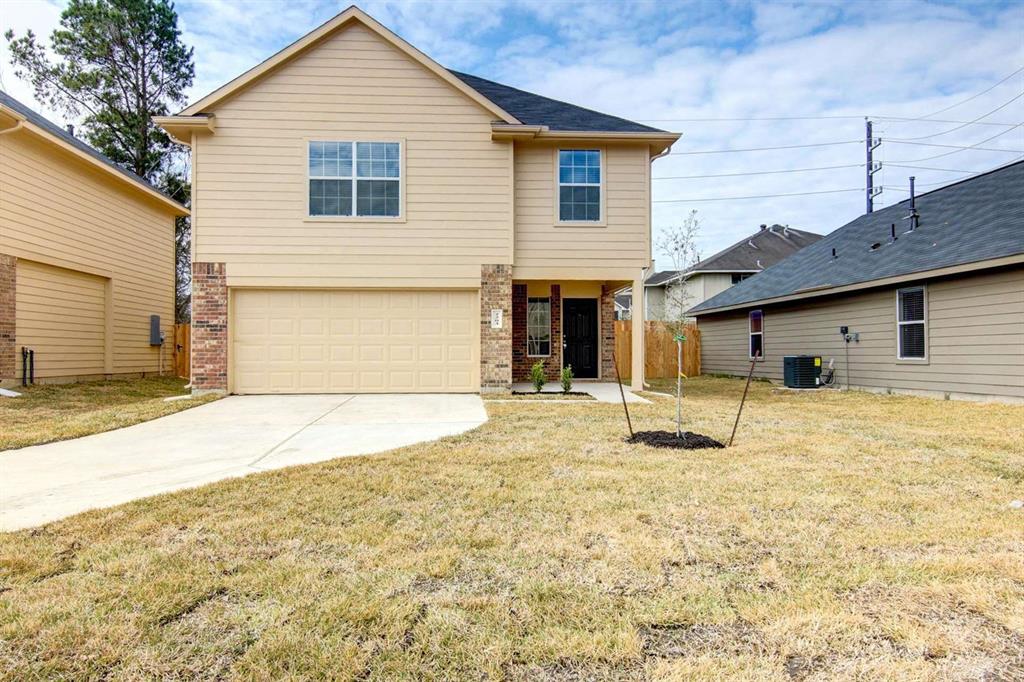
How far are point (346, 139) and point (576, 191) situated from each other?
476cm

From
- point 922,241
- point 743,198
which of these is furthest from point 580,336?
point 743,198

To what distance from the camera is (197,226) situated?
35.7 feet

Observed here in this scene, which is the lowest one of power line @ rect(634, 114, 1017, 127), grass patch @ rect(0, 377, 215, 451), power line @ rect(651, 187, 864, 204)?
grass patch @ rect(0, 377, 215, 451)

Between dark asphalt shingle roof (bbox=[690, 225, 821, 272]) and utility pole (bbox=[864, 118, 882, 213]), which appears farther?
dark asphalt shingle roof (bbox=[690, 225, 821, 272])

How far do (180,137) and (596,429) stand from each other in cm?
1013

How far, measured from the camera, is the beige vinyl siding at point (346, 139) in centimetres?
1096

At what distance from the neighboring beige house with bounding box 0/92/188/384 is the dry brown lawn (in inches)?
425

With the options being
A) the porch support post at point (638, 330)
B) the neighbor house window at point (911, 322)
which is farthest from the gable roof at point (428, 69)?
the neighbor house window at point (911, 322)

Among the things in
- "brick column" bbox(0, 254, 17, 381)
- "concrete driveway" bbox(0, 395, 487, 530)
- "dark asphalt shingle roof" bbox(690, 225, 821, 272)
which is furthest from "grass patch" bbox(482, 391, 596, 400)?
"dark asphalt shingle roof" bbox(690, 225, 821, 272)

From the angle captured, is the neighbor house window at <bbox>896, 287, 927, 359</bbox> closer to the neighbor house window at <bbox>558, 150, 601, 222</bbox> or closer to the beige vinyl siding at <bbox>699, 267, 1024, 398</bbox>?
the beige vinyl siding at <bbox>699, 267, 1024, 398</bbox>

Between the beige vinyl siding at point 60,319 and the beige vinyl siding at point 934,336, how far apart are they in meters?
18.6

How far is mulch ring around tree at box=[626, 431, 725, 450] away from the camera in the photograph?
6262 millimetres

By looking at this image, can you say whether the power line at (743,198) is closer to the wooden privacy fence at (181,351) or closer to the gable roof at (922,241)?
the gable roof at (922,241)

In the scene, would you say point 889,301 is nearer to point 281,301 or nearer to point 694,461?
point 694,461
